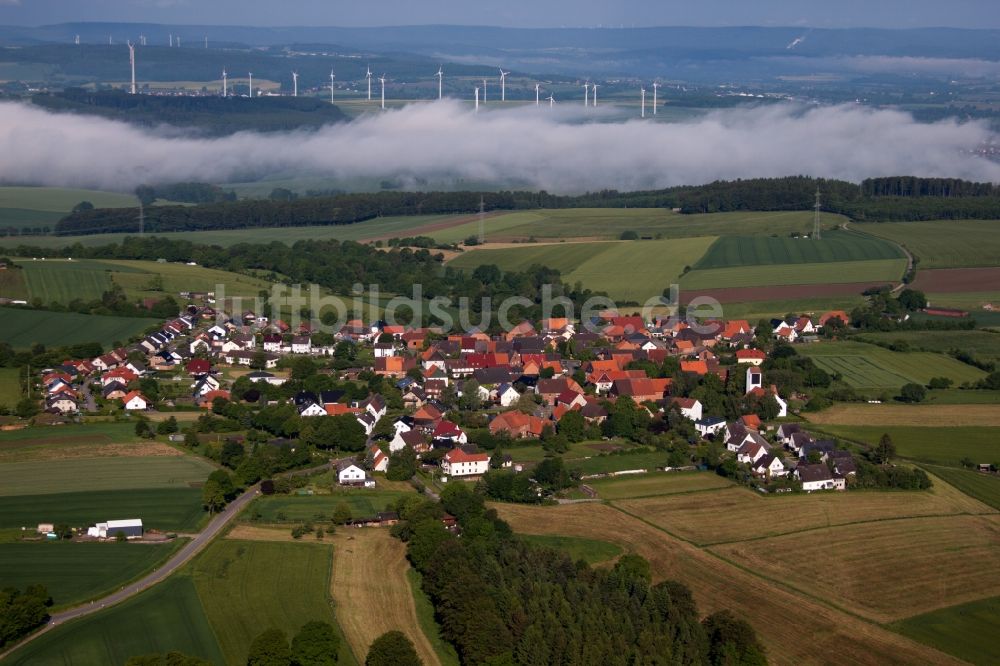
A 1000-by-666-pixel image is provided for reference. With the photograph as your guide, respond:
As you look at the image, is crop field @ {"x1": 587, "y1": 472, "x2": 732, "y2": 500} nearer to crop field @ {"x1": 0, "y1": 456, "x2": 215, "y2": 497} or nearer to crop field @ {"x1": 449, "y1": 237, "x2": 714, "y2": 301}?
crop field @ {"x1": 0, "y1": 456, "x2": 215, "y2": 497}

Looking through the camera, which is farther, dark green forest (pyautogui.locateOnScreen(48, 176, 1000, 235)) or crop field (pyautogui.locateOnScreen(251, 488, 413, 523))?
dark green forest (pyautogui.locateOnScreen(48, 176, 1000, 235))

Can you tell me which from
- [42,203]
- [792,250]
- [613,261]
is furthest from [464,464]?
[42,203]

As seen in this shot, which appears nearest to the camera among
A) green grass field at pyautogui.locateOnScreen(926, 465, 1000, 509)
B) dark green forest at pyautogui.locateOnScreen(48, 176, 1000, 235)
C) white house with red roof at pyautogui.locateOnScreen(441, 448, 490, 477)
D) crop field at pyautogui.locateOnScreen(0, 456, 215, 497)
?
crop field at pyautogui.locateOnScreen(0, 456, 215, 497)

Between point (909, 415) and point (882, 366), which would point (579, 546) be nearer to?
point (909, 415)

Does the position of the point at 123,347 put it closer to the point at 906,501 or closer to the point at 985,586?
the point at 906,501

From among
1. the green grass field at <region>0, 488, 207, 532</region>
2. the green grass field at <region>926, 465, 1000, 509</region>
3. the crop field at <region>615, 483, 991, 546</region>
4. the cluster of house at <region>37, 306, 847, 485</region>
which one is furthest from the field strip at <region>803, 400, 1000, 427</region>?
the green grass field at <region>0, 488, 207, 532</region>

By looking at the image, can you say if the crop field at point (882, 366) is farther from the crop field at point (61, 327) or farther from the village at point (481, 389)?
the crop field at point (61, 327)
